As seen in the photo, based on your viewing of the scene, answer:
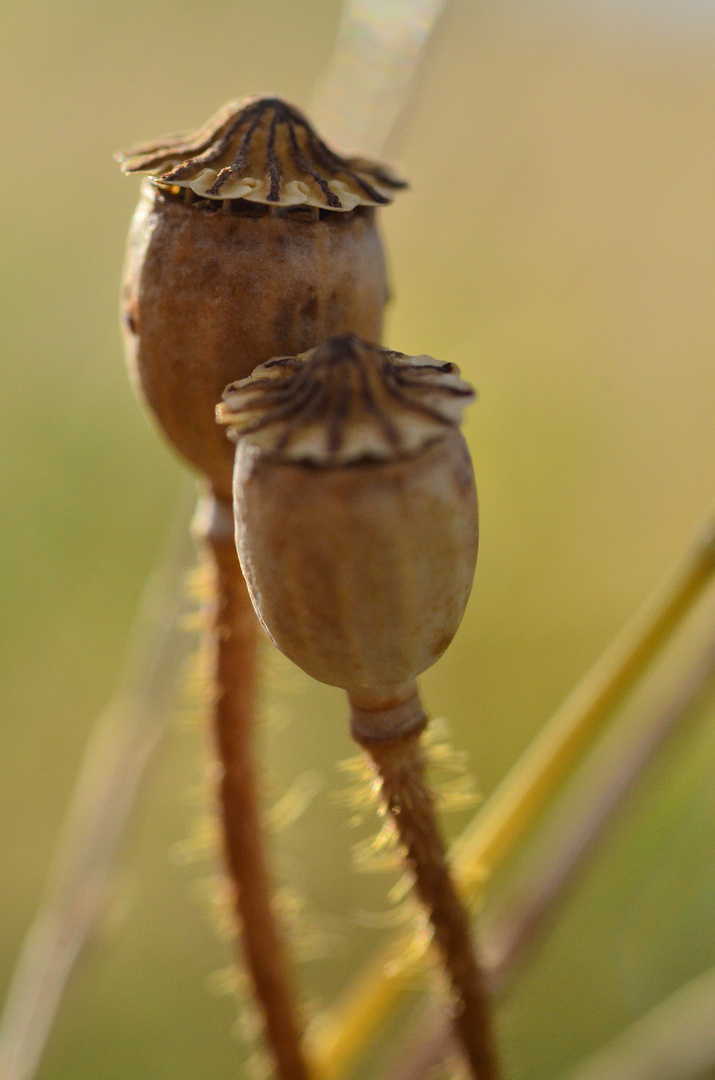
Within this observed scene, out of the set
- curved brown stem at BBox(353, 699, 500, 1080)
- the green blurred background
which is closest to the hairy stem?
curved brown stem at BBox(353, 699, 500, 1080)

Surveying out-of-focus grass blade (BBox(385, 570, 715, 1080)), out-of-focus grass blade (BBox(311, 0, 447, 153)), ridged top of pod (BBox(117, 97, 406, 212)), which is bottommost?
out-of-focus grass blade (BBox(385, 570, 715, 1080))

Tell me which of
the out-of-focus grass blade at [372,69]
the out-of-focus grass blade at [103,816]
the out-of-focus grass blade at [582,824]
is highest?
the out-of-focus grass blade at [372,69]

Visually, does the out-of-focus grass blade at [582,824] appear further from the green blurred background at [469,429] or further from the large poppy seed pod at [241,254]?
the green blurred background at [469,429]

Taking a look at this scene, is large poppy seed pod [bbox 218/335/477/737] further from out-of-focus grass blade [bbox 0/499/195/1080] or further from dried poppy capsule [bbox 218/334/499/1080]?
out-of-focus grass blade [bbox 0/499/195/1080]

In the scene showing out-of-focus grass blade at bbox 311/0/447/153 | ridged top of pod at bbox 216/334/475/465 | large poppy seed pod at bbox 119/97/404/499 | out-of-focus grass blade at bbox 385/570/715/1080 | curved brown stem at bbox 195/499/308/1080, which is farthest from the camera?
out-of-focus grass blade at bbox 311/0/447/153

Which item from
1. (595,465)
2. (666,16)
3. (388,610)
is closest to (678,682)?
(388,610)

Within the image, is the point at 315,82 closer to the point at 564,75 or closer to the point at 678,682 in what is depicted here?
the point at 564,75

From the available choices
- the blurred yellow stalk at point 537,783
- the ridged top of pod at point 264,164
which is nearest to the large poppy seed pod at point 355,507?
the ridged top of pod at point 264,164
